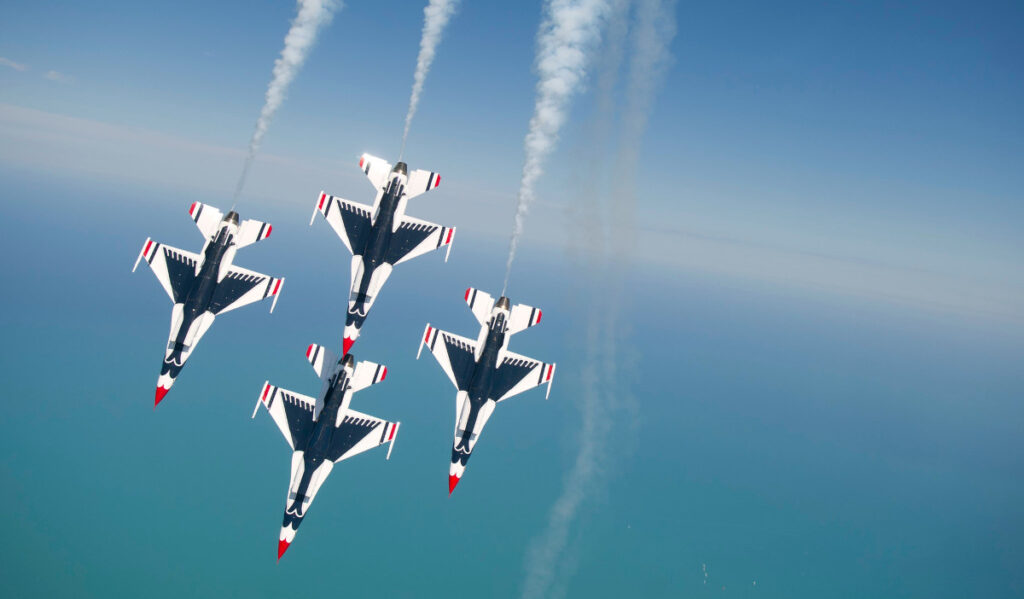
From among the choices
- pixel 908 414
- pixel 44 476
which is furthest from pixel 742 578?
pixel 908 414

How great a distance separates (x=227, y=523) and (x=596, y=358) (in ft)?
213

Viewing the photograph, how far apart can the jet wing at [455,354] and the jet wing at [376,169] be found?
665cm

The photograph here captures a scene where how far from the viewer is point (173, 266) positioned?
1872cm

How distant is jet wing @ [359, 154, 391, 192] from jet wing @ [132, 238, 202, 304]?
783 centimetres

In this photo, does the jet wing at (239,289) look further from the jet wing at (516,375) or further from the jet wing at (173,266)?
the jet wing at (516,375)

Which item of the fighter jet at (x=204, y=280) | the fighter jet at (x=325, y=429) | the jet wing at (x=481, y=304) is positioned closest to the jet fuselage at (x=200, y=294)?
the fighter jet at (x=204, y=280)

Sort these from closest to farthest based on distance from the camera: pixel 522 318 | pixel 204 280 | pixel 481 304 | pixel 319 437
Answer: pixel 319 437, pixel 204 280, pixel 522 318, pixel 481 304

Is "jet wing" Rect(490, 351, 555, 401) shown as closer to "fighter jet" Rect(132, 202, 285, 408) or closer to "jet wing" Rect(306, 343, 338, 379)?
"jet wing" Rect(306, 343, 338, 379)

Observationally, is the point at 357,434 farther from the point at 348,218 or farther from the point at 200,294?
the point at 348,218

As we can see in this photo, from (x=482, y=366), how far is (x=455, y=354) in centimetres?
150

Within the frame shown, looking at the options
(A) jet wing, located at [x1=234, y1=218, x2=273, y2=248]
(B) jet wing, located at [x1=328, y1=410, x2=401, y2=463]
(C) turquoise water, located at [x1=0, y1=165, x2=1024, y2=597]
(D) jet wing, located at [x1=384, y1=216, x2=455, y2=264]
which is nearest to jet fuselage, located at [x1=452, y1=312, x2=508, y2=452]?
(B) jet wing, located at [x1=328, y1=410, x2=401, y2=463]

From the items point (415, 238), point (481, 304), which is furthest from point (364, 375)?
point (415, 238)

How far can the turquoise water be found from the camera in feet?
128

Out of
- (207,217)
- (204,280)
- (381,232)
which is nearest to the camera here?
(204,280)
